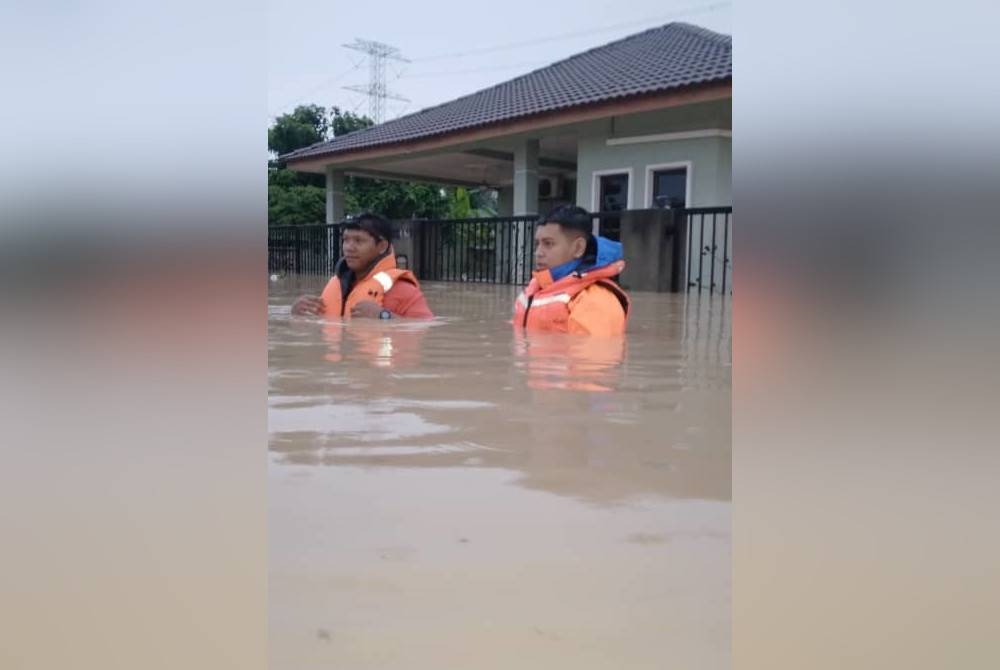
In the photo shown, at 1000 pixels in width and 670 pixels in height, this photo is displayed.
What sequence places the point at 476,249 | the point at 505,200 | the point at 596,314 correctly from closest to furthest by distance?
the point at 596,314 → the point at 476,249 → the point at 505,200

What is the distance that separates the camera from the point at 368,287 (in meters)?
5.63

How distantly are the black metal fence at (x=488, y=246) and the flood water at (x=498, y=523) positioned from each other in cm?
672

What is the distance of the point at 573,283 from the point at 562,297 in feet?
0.36

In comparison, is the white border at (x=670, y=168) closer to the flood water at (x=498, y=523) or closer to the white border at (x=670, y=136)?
the white border at (x=670, y=136)

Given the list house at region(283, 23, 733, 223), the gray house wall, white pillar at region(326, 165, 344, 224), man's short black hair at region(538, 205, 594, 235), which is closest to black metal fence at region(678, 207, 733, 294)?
the gray house wall

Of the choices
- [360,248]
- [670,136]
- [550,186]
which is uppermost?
[670,136]

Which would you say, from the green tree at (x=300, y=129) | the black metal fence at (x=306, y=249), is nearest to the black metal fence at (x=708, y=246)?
the black metal fence at (x=306, y=249)

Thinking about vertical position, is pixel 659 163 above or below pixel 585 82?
below

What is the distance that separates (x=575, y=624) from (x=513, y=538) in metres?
0.28

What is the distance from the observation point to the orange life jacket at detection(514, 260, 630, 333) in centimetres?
459

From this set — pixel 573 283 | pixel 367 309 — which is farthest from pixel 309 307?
pixel 573 283

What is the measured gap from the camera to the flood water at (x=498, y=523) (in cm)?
89

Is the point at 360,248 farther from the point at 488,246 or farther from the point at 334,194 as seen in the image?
the point at 334,194
